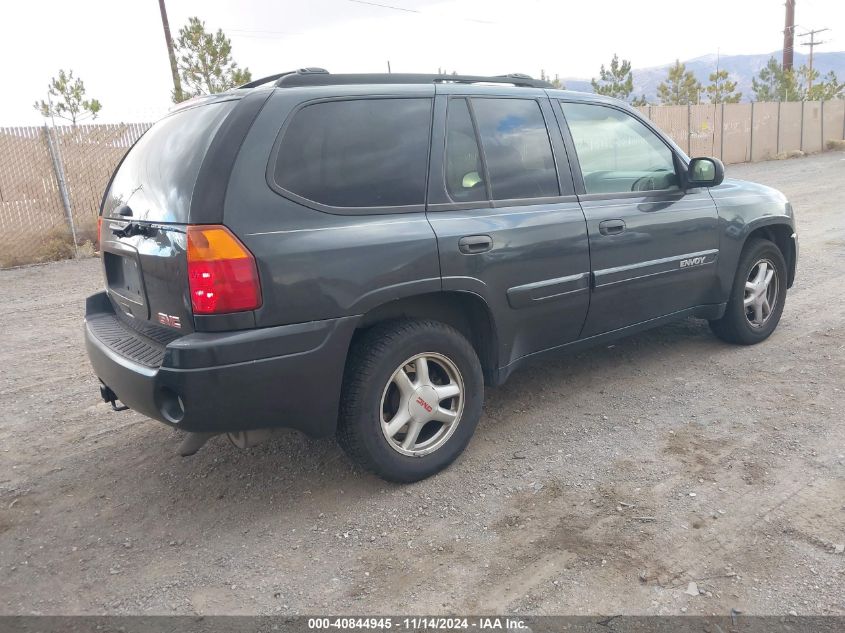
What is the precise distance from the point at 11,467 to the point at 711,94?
50.9m

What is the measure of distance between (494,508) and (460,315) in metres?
1.00

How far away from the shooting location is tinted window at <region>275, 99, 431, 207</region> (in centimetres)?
292

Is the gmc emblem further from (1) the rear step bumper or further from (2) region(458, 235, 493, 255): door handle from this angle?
(2) region(458, 235, 493, 255): door handle

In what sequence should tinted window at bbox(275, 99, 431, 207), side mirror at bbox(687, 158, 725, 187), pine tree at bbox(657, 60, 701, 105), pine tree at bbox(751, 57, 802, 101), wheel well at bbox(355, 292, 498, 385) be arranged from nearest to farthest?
tinted window at bbox(275, 99, 431, 207), wheel well at bbox(355, 292, 498, 385), side mirror at bbox(687, 158, 725, 187), pine tree at bbox(751, 57, 802, 101), pine tree at bbox(657, 60, 701, 105)

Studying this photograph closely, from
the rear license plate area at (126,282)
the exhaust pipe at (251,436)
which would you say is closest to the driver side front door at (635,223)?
the exhaust pipe at (251,436)

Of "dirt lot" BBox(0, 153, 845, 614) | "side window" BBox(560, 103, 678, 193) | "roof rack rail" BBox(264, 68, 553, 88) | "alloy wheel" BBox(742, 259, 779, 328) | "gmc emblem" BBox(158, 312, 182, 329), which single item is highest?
"roof rack rail" BBox(264, 68, 553, 88)

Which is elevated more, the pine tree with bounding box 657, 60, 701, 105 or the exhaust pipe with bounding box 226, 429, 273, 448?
the pine tree with bounding box 657, 60, 701, 105

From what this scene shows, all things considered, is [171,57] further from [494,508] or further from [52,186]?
[494,508]

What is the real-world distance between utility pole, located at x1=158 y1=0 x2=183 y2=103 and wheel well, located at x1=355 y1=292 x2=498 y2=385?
19743 mm

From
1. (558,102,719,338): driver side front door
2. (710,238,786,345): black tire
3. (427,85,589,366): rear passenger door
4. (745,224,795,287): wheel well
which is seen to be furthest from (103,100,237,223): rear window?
(745,224,795,287): wheel well

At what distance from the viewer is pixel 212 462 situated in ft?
12.0

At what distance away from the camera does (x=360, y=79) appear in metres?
3.29

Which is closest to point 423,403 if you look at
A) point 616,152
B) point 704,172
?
point 616,152

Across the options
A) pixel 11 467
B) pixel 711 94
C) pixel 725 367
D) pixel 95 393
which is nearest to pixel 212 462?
pixel 11 467
